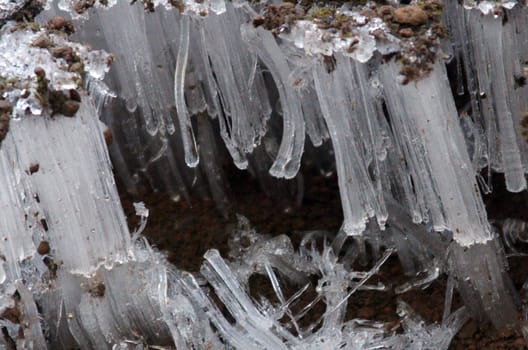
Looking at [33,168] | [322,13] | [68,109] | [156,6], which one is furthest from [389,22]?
[33,168]

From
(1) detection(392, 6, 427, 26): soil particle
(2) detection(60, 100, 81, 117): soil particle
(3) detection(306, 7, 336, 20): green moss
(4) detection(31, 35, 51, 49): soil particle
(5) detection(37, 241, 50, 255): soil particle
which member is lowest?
(5) detection(37, 241, 50, 255): soil particle

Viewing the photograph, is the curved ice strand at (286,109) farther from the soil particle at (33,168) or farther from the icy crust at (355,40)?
the soil particle at (33,168)

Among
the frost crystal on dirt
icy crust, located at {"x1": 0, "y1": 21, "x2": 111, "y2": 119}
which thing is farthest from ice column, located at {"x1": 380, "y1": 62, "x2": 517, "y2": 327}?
icy crust, located at {"x1": 0, "y1": 21, "x2": 111, "y2": 119}

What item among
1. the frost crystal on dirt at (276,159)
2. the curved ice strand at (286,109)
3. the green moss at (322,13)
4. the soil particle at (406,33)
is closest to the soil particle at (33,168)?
the frost crystal on dirt at (276,159)

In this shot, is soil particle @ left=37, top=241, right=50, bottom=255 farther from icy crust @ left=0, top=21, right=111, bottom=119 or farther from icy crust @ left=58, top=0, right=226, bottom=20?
icy crust @ left=58, top=0, right=226, bottom=20

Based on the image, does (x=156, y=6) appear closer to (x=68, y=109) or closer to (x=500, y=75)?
(x=68, y=109)

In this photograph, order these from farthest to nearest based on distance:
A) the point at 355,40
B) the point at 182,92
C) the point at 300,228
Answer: the point at 300,228, the point at 182,92, the point at 355,40

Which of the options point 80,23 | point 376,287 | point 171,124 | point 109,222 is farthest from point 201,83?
point 376,287
